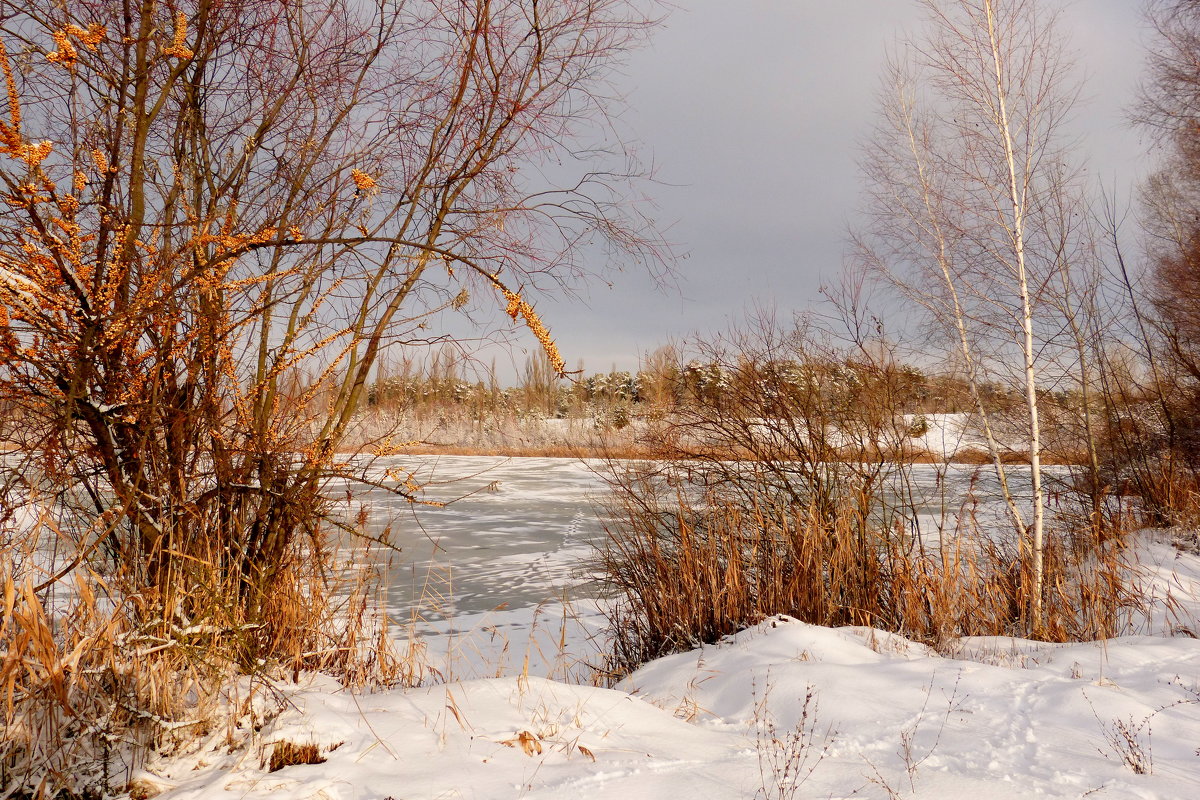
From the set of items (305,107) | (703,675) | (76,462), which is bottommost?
(703,675)

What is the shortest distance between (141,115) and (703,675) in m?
3.68

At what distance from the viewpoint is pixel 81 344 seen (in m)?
2.32

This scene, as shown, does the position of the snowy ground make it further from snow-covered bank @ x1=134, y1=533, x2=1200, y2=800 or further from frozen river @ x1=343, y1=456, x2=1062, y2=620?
frozen river @ x1=343, y1=456, x2=1062, y2=620

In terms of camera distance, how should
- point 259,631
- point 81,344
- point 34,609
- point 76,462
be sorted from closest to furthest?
point 34,609 → point 81,344 → point 76,462 → point 259,631

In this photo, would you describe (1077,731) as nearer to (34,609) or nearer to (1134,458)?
(34,609)

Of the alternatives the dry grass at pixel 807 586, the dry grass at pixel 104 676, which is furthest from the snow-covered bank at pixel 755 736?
the dry grass at pixel 807 586

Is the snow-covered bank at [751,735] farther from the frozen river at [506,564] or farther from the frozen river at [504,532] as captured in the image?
the frozen river at [504,532]

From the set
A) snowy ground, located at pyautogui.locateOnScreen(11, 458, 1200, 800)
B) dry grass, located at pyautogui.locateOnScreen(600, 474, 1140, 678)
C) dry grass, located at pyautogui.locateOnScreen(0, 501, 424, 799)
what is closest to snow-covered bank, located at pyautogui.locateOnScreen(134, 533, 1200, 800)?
snowy ground, located at pyautogui.locateOnScreen(11, 458, 1200, 800)

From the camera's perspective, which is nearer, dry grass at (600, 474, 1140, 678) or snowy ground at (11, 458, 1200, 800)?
snowy ground at (11, 458, 1200, 800)

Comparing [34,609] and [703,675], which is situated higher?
[34,609]

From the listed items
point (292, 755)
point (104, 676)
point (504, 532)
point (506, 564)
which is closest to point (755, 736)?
point (292, 755)

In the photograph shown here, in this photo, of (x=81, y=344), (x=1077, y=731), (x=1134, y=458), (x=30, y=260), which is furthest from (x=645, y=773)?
(x=1134, y=458)

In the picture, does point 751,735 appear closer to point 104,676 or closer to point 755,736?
point 755,736

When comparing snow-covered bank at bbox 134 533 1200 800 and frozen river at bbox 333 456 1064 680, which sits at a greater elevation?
snow-covered bank at bbox 134 533 1200 800
